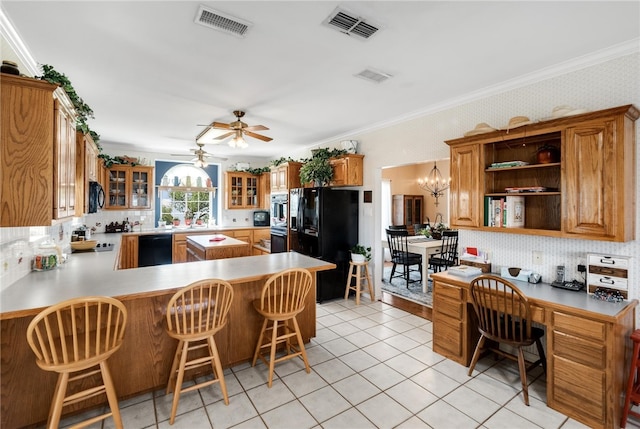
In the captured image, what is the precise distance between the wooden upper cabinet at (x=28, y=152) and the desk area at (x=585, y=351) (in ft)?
11.6

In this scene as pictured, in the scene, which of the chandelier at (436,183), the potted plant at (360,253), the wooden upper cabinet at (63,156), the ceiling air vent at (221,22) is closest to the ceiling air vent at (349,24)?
the ceiling air vent at (221,22)

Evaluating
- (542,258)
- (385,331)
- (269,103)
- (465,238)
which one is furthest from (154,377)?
(542,258)

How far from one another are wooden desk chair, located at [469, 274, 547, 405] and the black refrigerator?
7.82 feet

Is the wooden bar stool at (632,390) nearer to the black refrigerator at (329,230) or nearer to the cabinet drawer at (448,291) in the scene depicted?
the cabinet drawer at (448,291)

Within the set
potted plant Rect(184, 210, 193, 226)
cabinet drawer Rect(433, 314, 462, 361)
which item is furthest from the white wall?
potted plant Rect(184, 210, 193, 226)

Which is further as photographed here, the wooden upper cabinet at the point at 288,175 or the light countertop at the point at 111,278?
the wooden upper cabinet at the point at 288,175

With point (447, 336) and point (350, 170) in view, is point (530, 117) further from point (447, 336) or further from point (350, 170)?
point (350, 170)

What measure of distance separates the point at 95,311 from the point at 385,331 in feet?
9.58

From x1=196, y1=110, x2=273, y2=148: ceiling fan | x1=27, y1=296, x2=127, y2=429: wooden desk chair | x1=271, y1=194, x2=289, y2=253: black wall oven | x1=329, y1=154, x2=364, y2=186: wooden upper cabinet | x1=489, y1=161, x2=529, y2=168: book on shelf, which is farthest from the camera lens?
x1=271, y1=194, x2=289, y2=253: black wall oven

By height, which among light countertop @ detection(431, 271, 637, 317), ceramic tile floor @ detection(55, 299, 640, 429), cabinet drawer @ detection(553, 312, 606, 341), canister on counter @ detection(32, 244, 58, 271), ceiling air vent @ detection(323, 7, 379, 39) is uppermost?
ceiling air vent @ detection(323, 7, 379, 39)

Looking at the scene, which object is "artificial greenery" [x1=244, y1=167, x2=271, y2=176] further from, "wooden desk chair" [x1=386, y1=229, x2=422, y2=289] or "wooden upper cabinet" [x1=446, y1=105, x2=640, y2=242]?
"wooden upper cabinet" [x1=446, y1=105, x2=640, y2=242]

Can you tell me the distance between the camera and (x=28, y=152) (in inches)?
72.7

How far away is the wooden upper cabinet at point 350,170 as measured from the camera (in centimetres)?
487

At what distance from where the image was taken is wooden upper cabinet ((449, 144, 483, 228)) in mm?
3049
